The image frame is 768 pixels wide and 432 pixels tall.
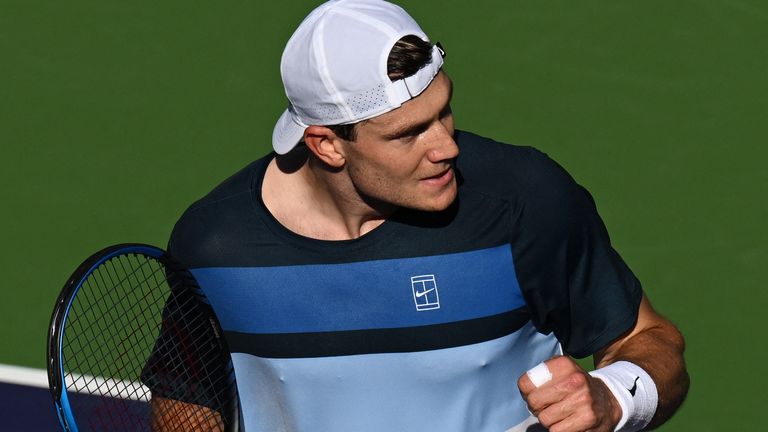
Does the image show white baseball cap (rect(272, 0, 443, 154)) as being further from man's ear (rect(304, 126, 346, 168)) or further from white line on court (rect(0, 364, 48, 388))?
white line on court (rect(0, 364, 48, 388))

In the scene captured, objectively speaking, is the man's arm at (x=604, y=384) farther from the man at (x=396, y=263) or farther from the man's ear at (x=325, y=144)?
the man's ear at (x=325, y=144)

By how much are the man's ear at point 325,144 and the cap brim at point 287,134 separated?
0.18ft

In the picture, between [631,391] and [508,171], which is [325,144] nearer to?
[508,171]

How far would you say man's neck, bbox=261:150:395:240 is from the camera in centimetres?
541

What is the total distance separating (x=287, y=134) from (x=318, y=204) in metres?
0.24

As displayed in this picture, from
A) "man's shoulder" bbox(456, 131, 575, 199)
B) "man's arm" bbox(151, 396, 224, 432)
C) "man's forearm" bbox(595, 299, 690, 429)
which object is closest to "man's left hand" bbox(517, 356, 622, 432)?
"man's forearm" bbox(595, 299, 690, 429)

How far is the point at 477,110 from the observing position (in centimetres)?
875

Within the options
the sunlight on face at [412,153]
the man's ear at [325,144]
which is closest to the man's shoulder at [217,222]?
the man's ear at [325,144]

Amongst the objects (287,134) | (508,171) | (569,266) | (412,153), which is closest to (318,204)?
(287,134)

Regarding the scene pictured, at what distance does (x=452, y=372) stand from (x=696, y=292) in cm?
273

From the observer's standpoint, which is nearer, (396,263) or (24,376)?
(396,263)

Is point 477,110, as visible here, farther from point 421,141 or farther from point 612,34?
point 421,141

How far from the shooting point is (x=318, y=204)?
5.49m

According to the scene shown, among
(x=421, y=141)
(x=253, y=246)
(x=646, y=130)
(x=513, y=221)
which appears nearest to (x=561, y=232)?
(x=513, y=221)
